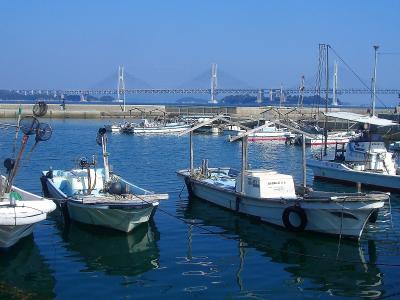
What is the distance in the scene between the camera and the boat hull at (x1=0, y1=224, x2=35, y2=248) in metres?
14.6

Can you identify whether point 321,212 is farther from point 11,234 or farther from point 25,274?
point 11,234

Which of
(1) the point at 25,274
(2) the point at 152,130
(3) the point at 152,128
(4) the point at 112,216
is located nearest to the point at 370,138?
(4) the point at 112,216

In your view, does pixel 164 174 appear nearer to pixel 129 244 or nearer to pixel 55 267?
pixel 129 244

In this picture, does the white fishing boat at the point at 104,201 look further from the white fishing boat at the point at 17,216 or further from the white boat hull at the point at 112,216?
the white fishing boat at the point at 17,216

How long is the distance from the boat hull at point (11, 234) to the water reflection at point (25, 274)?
1.01ft

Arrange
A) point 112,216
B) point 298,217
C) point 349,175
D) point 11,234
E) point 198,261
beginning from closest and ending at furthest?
point 11,234 → point 198,261 → point 112,216 → point 298,217 → point 349,175

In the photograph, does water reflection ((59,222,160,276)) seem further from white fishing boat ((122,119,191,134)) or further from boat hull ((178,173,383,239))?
white fishing boat ((122,119,191,134))

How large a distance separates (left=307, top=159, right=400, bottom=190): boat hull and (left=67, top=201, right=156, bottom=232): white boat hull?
12.0m

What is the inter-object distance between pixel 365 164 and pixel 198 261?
47.8 ft

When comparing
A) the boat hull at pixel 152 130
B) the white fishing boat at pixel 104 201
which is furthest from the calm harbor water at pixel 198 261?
the boat hull at pixel 152 130

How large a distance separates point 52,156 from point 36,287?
88.2 ft

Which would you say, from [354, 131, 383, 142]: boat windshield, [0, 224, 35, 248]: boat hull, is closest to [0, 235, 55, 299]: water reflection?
[0, 224, 35, 248]: boat hull

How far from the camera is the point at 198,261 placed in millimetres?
15195

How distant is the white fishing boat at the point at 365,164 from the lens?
25.9 meters
